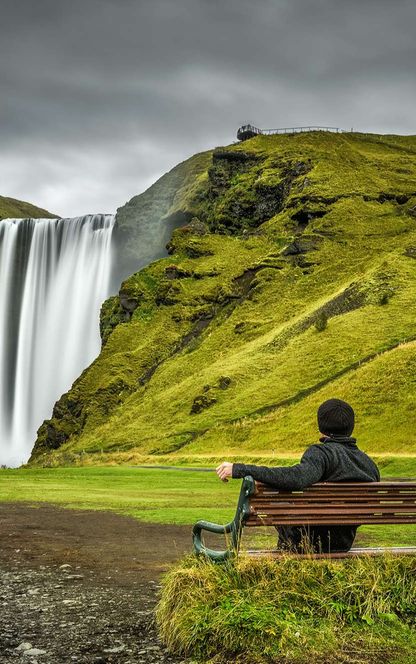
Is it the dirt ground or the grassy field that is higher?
Result: the dirt ground

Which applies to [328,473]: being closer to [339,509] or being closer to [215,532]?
[339,509]

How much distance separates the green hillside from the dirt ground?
31836 mm

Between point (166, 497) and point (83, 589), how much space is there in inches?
713

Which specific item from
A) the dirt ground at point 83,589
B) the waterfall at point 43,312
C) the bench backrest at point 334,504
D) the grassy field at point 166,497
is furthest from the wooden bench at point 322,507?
the waterfall at point 43,312

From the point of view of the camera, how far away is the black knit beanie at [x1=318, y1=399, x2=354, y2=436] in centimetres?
770

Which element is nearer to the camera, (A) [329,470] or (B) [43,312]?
(A) [329,470]

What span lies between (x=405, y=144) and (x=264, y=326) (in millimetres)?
115732

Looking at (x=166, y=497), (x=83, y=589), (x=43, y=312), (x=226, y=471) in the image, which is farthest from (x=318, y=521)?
(x=43, y=312)

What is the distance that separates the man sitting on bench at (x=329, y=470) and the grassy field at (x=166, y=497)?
21.2 ft

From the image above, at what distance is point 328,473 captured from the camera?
7.53m

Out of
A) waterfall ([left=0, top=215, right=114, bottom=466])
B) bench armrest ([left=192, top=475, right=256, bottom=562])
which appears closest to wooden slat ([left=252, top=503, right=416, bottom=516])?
bench armrest ([left=192, top=475, right=256, bottom=562])

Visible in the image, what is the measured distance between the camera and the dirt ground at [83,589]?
23.0 feet

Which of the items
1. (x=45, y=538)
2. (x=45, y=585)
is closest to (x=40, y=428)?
(x=45, y=538)

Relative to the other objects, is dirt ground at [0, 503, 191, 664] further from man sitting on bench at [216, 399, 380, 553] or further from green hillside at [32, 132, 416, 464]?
green hillside at [32, 132, 416, 464]
